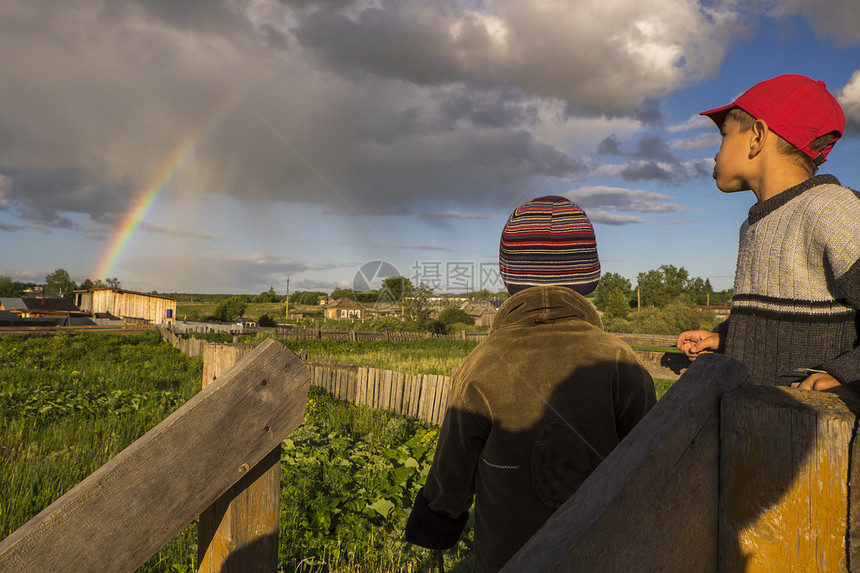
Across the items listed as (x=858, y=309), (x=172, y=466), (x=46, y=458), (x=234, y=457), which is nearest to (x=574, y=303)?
(x=858, y=309)

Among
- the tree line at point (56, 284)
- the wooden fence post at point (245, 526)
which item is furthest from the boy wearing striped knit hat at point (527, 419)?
the tree line at point (56, 284)

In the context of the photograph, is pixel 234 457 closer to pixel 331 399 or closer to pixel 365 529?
pixel 365 529

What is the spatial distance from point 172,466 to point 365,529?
324cm

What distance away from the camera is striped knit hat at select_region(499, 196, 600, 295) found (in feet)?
6.15

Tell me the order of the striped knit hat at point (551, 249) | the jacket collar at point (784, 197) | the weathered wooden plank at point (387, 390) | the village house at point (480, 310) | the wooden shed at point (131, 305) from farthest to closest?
the village house at point (480, 310) < the wooden shed at point (131, 305) < the weathered wooden plank at point (387, 390) < the striped knit hat at point (551, 249) < the jacket collar at point (784, 197)

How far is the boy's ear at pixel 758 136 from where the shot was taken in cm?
143

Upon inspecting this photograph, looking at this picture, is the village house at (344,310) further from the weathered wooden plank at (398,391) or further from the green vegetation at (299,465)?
the green vegetation at (299,465)

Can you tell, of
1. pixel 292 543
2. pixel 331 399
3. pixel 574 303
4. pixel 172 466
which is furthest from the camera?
pixel 331 399

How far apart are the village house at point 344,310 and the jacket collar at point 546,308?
270ft

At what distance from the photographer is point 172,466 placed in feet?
3.91

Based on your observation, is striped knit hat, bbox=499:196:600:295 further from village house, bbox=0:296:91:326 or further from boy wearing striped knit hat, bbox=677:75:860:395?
village house, bbox=0:296:91:326

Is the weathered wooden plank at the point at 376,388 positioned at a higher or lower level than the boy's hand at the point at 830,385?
lower

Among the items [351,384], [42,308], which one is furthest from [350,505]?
[42,308]

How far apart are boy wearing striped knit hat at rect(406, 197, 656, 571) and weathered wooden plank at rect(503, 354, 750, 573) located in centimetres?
96
